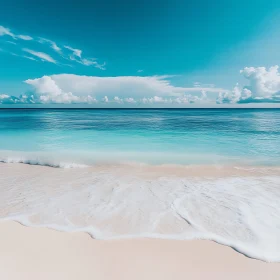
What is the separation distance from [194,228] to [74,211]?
8.38 feet

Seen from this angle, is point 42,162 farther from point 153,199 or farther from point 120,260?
point 120,260

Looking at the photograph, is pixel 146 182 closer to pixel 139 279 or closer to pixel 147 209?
pixel 147 209

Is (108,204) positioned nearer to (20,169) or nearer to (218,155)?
(20,169)

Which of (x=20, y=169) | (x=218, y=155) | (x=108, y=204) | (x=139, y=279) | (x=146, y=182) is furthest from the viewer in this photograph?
(x=218, y=155)

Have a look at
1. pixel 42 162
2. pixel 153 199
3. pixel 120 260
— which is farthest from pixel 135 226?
pixel 42 162

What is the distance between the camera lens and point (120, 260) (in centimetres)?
277

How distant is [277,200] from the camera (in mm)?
4613

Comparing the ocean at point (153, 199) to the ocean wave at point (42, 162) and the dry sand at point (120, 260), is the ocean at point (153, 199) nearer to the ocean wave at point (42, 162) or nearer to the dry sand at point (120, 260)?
the ocean wave at point (42, 162)

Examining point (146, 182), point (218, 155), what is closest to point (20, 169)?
point (146, 182)

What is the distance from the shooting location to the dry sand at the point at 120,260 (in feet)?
8.34

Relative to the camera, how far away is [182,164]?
323 inches

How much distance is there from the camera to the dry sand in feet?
8.34

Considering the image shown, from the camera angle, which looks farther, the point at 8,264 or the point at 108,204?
the point at 108,204

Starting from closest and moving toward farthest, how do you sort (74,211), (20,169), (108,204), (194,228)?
(194,228)
(74,211)
(108,204)
(20,169)
